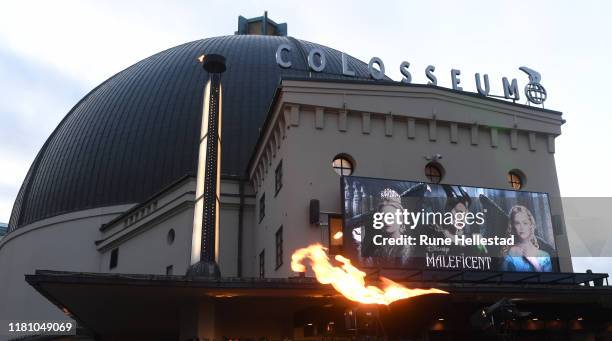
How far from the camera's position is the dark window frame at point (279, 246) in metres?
24.5

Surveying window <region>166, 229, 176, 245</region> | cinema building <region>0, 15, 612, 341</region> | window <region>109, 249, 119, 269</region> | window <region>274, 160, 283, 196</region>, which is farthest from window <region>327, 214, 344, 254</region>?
window <region>109, 249, 119, 269</region>

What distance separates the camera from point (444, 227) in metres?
23.9

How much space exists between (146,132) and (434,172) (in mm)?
21999

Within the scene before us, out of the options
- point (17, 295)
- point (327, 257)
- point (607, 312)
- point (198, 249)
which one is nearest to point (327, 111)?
point (327, 257)

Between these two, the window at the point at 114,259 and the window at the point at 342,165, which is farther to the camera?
the window at the point at 114,259

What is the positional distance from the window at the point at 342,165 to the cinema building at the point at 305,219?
57mm

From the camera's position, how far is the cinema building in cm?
1978

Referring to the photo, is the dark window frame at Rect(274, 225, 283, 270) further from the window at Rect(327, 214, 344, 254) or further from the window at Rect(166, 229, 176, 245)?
the window at Rect(166, 229, 176, 245)

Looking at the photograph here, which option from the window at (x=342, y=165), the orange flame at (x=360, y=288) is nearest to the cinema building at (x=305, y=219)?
the window at (x=342, y=165)

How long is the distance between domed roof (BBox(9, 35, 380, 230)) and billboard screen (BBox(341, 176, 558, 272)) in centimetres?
1570

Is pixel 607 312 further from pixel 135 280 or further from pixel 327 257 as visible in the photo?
pixel 135 280

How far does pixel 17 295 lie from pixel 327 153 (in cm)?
2852

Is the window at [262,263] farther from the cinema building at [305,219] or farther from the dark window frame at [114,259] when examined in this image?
the dark window frame at [114,259]

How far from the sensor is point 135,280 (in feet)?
56.9
